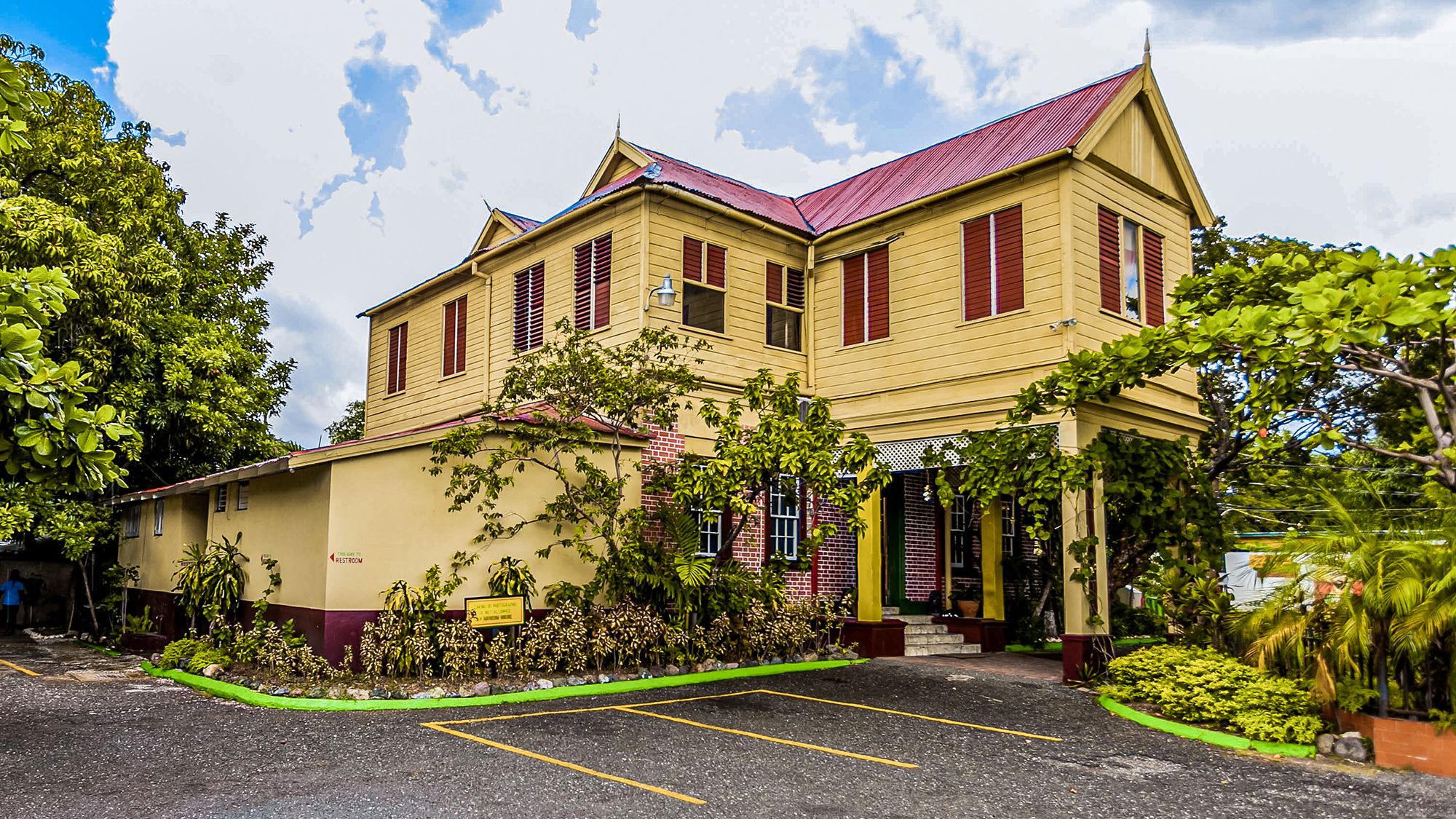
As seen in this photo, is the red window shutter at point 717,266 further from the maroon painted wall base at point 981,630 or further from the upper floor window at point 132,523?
the upper floor window at point 132,523

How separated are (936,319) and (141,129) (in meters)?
16.6

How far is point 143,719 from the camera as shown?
9.80 meters

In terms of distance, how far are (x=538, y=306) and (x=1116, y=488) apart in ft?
32.3

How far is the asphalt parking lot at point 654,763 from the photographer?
6836 millimetres

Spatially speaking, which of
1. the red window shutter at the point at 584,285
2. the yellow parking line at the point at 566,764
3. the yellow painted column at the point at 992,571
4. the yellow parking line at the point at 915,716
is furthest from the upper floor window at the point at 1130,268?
the yellow parking line at the point at 566,764

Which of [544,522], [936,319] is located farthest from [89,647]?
[936,319]

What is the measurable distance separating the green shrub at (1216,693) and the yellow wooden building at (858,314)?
1.55 meters

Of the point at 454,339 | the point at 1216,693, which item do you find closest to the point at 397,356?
the point at 454,339

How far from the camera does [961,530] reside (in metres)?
18.9

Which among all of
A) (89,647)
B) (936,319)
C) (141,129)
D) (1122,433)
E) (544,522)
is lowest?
(89,647)

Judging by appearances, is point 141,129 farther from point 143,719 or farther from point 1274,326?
point 1274,326

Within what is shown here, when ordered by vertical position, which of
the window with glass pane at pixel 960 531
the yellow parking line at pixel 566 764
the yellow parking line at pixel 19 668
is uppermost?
the window with glass pane at pixel 960 531

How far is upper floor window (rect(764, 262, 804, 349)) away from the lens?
53.7ft

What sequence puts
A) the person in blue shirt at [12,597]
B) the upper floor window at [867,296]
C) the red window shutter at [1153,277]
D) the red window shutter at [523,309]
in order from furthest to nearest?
the person in blue shirt at [12,597] < the red window shutter at [523,309] < the upper floor window at [867,296] < the red window shutter at [1153,277]
